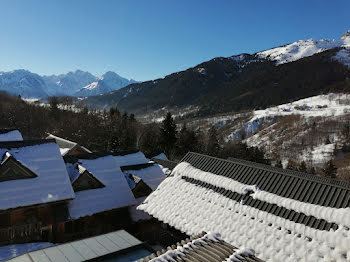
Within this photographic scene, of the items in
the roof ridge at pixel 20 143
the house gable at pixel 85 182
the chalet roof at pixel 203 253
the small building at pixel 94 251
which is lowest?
the small building at pixel 94 251

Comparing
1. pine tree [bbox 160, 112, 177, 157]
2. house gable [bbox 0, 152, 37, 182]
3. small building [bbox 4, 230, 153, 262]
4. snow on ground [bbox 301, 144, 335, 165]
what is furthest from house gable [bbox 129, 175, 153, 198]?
snow on ground [bbox 301, 144, 335, 165]

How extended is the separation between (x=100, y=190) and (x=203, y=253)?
1170 centimetres

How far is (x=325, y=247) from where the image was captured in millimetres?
7707

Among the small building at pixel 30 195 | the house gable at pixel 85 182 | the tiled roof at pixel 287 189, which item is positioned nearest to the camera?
the tiled roof at pixel 287 189

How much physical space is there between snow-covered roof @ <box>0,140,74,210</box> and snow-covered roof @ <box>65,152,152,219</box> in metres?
1.05

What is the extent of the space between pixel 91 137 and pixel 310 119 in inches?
Result: 5496

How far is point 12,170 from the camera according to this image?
1456 cm

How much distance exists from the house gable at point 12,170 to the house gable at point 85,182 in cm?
248

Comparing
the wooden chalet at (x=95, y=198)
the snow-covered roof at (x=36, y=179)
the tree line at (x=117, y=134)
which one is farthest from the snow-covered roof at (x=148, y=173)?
the tree line at (x=117, y=134)

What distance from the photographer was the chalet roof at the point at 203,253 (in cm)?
616

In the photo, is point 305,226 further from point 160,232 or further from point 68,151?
point 68,151

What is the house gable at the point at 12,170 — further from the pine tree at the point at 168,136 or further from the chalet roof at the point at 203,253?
the pine tree at the point at 168,136

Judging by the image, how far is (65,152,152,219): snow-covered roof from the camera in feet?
50.3

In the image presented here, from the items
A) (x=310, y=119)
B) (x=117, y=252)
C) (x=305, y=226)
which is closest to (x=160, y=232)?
(x=117, y=252)
